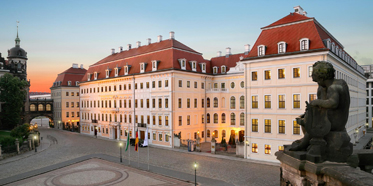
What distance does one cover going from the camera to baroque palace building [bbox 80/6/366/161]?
94.9ft

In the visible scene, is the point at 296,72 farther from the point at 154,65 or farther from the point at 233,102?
the point at 154,65

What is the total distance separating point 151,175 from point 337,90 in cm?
2113

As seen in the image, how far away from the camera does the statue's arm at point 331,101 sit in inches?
258

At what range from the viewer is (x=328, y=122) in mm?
6723

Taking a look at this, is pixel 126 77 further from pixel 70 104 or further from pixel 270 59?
pixel 70 104

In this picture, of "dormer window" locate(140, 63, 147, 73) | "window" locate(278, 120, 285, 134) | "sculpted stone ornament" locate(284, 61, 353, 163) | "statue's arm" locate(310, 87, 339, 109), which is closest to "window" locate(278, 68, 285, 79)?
"window" locate(278, 120, 285, 134)

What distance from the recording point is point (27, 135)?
41812 millimetres

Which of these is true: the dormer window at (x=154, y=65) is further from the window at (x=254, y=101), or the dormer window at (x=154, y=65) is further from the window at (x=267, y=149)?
the window at (x=267, y=149)

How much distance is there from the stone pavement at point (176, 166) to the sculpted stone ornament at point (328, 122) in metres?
16.2

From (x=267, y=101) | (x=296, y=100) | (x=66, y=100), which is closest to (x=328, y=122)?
(x=296, y=100)

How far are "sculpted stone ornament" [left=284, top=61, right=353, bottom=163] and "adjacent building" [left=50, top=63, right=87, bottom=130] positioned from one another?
76.7 metres

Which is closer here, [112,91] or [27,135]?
[27,135]

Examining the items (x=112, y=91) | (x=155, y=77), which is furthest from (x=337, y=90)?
(x=112, y=91)

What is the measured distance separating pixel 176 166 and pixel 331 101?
23827 millimetres
